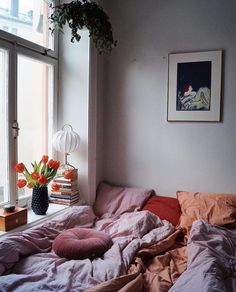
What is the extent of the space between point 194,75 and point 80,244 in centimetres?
167

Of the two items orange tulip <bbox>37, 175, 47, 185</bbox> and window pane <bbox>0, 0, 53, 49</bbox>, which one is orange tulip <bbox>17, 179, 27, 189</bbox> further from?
window pane <bbox>0, 0, 53, 49</bbox>

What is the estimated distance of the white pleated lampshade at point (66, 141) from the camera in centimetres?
236

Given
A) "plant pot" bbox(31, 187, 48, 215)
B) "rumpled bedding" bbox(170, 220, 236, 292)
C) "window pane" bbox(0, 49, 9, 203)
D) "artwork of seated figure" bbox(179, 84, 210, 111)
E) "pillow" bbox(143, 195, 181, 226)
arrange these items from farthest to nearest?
"artwork of seated figure" bbox(179, 84, 210, 111)
"pillow" bbox(143, 195, 181, 226)
"plant pot" bbox(31, 187, 48, 215)
"window pane" bbox(0, 49, 9, 203)
"rumpled bedding" bbox(170, 220, 236, 292)

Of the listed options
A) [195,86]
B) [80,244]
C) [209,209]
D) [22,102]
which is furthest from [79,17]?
[209,209]

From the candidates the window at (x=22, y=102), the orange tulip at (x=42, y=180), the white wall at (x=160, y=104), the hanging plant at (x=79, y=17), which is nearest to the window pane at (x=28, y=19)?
the window at (x=22, y=102)

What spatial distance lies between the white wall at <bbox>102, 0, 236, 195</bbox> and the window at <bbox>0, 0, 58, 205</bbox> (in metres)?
0.58

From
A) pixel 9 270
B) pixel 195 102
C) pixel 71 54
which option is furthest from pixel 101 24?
pixel 9 270

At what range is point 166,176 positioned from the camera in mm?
2590

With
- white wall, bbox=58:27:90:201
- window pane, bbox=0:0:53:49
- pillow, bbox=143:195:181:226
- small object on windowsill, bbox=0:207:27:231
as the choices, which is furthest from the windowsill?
window pane, bbox=0:0:53:49

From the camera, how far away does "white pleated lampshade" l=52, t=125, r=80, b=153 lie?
7.75 ft

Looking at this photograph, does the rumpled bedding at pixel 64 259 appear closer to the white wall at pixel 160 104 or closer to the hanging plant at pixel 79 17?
the white wall at pixel 160 104

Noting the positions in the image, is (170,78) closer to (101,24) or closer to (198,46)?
(198,46)

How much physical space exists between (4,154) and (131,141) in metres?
1.17

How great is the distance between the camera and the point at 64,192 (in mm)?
2395
